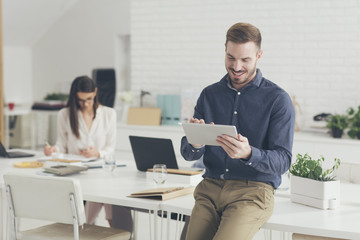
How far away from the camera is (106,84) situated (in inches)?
331

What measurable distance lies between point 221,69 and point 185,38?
55 cm

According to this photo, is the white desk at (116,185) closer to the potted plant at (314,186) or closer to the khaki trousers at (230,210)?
the khaki trousers at (230,210)

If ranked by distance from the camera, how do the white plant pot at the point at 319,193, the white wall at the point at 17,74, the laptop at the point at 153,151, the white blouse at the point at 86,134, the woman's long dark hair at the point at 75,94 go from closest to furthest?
the white plant pot at the point at 319,193
the laptop at the point at 153,151
the woman's long dark hair at the point at 75,94
the white blouse at the point at 86,134
the white wall at the point at 17,74

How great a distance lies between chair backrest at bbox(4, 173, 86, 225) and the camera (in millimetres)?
2830

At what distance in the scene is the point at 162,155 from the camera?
11.8 feet

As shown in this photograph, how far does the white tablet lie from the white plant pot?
553 millimetres

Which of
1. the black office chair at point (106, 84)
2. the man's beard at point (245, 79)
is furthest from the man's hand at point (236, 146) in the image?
the black office chair at point (106, 84)

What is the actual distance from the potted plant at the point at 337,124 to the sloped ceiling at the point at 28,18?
5.15 metres

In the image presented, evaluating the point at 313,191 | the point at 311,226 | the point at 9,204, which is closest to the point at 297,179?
the point at 313,191

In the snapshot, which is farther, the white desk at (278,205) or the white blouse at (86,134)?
the white blouse at (86,134)

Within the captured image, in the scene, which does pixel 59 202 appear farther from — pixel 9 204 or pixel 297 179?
pixel 297 179

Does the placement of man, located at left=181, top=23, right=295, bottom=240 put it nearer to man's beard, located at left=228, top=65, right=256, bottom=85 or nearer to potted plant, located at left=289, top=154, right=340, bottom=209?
man's beard, located at left=228, top=65, right=256, bottom=85

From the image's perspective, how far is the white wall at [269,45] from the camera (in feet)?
17.8

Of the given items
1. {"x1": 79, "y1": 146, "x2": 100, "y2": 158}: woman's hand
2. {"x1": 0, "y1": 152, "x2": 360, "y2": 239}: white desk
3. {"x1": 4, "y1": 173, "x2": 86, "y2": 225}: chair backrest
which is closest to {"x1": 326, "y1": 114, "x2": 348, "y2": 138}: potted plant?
{"x1": 0, "y1": 152, "x2": 360, "y2": 239}: white desk
